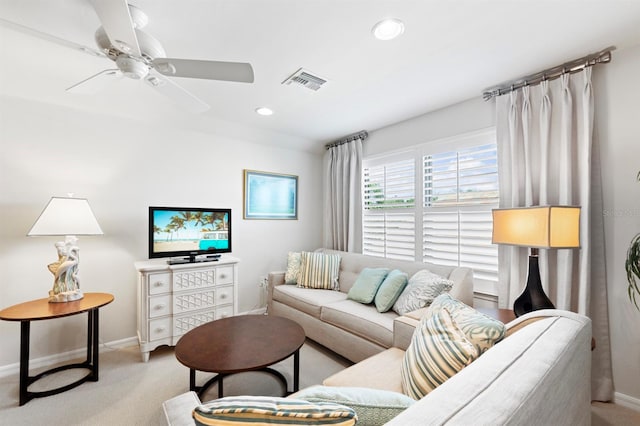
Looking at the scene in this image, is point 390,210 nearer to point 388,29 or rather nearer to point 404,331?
point 404,331

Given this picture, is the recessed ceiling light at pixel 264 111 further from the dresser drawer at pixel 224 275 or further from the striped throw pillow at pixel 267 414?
the striped throw pillow at pixel 267 414

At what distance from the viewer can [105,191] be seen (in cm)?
272

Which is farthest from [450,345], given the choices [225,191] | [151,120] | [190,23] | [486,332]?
[151,120]

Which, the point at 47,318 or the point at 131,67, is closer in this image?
the point at 131,67

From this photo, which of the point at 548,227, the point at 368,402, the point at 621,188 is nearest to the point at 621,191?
the point at 621,188

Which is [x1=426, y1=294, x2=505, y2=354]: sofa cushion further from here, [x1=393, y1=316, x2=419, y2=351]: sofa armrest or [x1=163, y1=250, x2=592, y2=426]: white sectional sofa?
[x1=393, y1=316, x2=419, y2=351]: sofa armrest

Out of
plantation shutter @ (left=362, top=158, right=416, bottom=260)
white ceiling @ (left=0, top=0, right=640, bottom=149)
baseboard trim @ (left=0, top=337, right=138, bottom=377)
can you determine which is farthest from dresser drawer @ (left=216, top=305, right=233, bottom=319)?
white ceiling @ (left=0, top=0, right=640, bottom=149)

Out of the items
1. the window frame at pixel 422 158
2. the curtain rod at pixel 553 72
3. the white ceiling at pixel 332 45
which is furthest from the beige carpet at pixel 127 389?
the curtain rod at pixel 553 72

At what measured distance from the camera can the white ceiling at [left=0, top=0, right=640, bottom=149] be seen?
1521mm

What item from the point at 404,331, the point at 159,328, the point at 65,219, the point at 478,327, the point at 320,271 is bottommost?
the point at 159,328

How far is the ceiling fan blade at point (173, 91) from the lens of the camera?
5.55 ft

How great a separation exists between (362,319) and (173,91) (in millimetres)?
2161

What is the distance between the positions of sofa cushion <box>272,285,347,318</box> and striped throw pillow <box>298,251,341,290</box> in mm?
81

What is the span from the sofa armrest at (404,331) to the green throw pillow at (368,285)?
791 millimetres
